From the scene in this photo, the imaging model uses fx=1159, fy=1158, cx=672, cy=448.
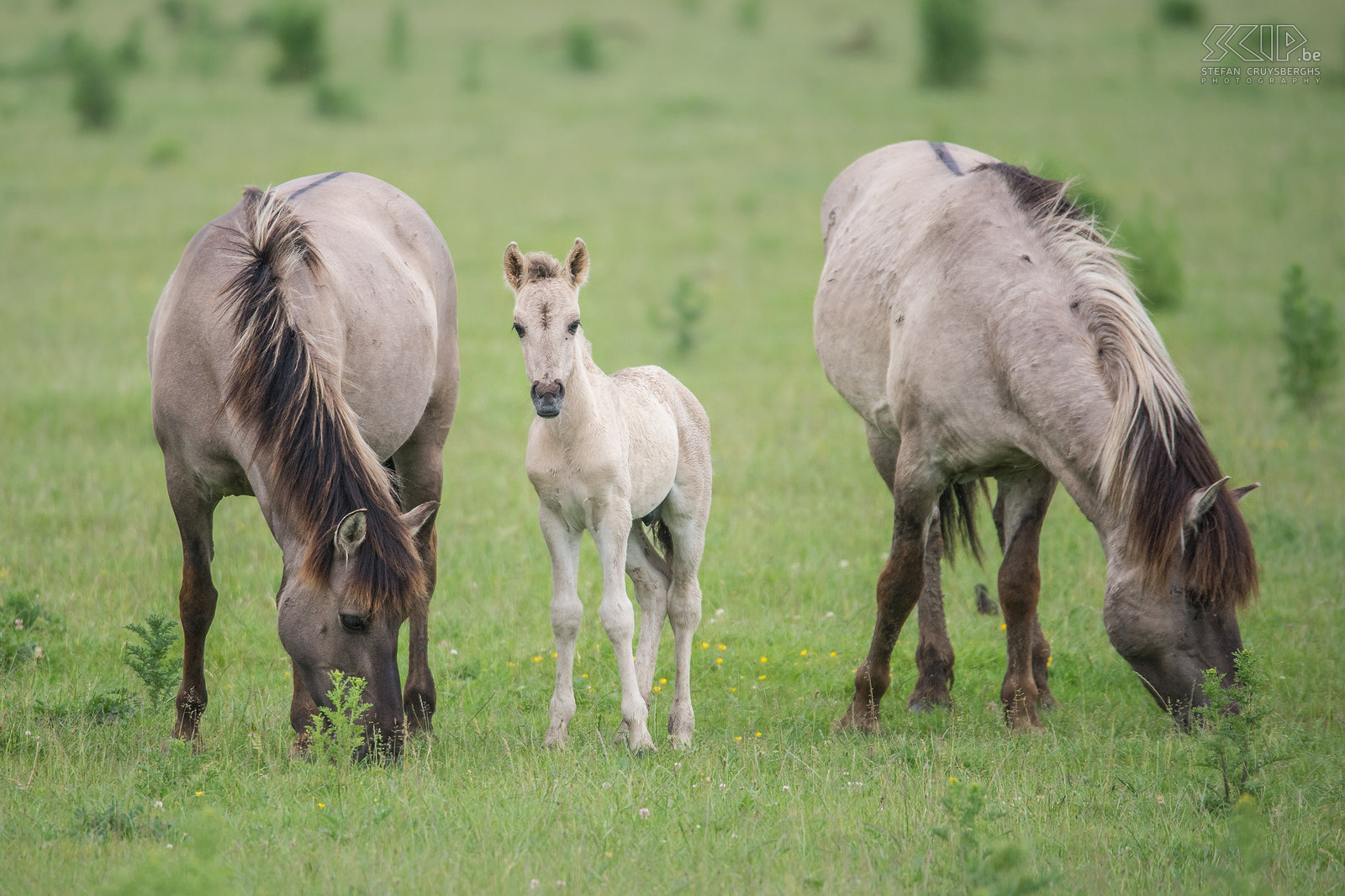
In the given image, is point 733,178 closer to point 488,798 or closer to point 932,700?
point 932,700

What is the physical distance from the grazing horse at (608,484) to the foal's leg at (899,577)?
87cm

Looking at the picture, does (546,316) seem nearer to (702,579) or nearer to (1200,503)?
(1200,503)

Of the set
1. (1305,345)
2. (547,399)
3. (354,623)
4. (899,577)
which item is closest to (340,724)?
(354,623)

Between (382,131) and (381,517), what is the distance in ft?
67.0

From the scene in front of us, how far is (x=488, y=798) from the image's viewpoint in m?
4.23

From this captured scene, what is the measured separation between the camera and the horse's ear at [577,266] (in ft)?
15.7

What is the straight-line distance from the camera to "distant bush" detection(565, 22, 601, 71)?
2894 centimetres

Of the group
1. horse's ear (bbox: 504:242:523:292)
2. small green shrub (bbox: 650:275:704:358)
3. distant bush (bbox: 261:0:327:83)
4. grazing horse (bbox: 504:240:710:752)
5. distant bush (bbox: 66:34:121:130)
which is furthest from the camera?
distant bush (bbox: 261:0:327:83)

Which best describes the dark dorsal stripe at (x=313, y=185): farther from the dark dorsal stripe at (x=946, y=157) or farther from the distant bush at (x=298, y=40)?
the distant bush at (x=298, y=40)

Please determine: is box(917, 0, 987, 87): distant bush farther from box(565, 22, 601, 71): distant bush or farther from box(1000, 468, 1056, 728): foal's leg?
box(1000, 468, 1056, 728): foal's leg

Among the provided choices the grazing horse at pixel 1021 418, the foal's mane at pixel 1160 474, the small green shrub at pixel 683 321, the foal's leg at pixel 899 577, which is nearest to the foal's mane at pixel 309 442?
the foal's leg at pixel 899 577

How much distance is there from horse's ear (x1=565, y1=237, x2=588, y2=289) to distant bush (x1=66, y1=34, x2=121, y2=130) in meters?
21.1

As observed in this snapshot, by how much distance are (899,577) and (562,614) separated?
63.6 inches

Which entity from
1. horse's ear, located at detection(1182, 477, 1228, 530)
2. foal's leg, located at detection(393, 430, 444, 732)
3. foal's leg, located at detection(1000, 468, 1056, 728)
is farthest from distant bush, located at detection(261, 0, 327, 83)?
horse's ear, located at detection(1182, 477, 1228, 530)
